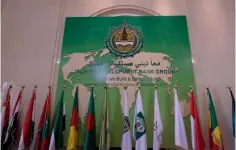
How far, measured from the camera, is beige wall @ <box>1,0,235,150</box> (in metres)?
2.83

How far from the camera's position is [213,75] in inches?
114

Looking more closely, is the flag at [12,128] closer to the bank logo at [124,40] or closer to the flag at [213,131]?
the bank logo at [124,40]

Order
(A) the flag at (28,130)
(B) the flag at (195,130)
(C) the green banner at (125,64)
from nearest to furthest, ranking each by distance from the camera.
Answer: (B) the flag at (195,130) < (A) the flag at (28,130) < (C) the green banner at (125,64)

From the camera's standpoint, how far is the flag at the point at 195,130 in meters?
2.27

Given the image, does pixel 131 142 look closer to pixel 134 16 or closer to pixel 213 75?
pixel 213 75

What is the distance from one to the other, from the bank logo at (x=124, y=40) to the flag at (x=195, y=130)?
0.97 m

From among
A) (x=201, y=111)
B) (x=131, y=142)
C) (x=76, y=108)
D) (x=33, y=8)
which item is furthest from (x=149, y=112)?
(x=33, y=8)

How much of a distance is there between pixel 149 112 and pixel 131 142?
439mm

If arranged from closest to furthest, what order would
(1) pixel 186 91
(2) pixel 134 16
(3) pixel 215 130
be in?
(3) pixel 215 130 < (1) pixel 186 91 < (2) pixel 134 16

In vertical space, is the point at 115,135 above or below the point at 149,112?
below

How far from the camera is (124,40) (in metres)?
3.05

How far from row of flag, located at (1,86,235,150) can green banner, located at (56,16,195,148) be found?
0.59 feet

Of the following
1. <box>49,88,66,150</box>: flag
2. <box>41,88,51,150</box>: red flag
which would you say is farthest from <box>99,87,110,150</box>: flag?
<box>41,88,51,150</box>: red flag

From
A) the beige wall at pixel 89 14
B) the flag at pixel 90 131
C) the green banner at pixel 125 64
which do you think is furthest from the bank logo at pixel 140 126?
the beige wall at pixel 89 14
